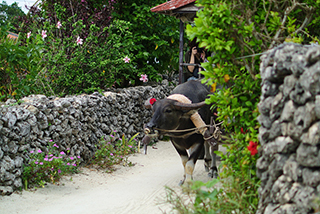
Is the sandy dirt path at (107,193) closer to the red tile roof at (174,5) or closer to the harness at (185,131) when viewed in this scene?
the harness at (185,131)

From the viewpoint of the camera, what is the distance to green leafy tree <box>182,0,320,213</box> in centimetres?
314

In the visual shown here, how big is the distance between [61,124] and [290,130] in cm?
443

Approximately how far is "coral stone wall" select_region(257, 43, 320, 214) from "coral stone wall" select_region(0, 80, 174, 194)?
3556 mm

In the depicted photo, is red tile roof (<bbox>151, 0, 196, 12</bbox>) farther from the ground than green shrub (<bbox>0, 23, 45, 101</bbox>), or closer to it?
farther from the ground

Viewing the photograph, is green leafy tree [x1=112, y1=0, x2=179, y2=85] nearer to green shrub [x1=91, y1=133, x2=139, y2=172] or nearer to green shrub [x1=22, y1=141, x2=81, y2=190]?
green shrub [x1=91, y1=133, x2=139, y2=172]

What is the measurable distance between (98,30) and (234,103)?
538 centimetres

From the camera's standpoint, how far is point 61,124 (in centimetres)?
594

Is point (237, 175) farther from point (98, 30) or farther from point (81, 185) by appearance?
point (98, 30)

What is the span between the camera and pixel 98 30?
25.8 feet

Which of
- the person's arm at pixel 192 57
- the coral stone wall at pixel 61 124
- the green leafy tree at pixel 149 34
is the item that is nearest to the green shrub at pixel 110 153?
the coral stone wall at pixel 61 124

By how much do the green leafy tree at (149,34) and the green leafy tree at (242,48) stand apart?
6.30 metres

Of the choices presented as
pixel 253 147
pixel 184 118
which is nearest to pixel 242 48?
pixel 253 147

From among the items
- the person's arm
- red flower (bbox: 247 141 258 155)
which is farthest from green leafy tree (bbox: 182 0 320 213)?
the person's arm

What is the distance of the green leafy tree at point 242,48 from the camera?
3.14 m
